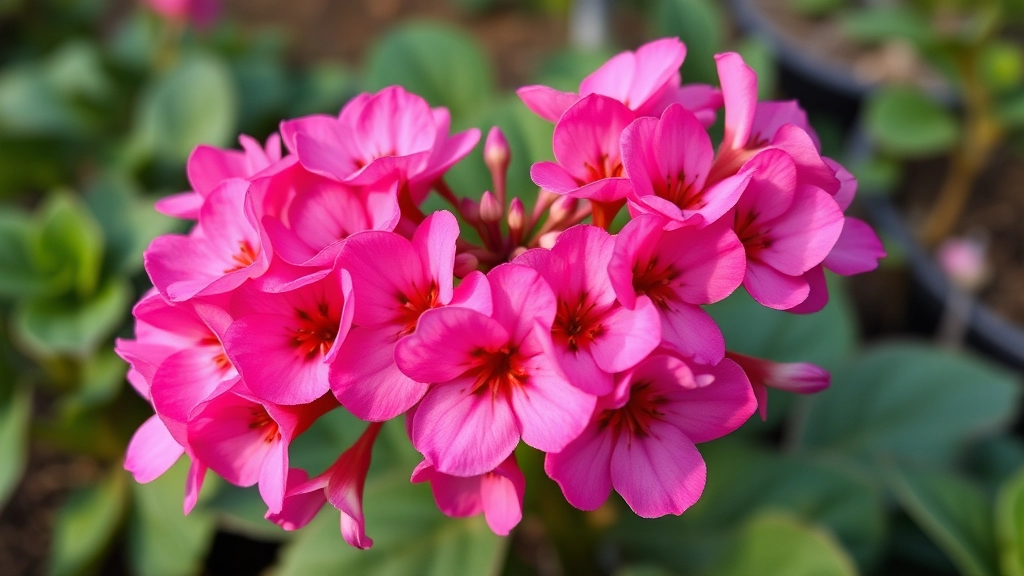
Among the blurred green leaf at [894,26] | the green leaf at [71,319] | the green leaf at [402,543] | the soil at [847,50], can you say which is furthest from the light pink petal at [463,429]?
the soil at [847,50]

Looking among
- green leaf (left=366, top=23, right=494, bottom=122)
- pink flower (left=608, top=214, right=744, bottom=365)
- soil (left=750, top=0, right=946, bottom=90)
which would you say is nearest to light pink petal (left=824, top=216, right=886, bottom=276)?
pink flower (left=608, top=214, right=744, bottom=365)

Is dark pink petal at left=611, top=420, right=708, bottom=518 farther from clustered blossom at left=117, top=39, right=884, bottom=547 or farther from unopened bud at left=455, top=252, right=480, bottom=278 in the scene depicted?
unopened bud at left=455, top=252, right=480, bottom=278

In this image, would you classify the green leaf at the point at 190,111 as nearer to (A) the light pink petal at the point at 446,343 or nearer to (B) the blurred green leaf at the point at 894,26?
(A) the light pink petal at the point at 446,343

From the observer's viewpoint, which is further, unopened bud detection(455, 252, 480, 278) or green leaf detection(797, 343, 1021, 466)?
green leaf detection(797, 343, 1021, 466)

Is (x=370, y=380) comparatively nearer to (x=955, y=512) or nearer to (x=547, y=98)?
(x=547, y=98)

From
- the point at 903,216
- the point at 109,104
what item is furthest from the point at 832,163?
the point at 109,104
